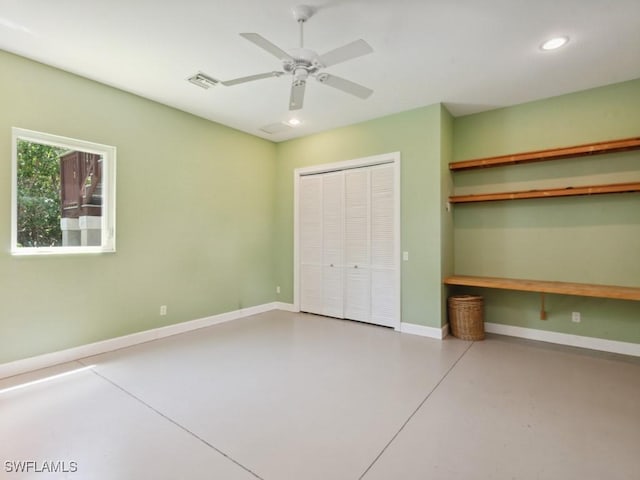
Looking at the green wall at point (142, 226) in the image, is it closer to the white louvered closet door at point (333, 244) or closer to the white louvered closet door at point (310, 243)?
the white louvered closet door at point (310, 243)

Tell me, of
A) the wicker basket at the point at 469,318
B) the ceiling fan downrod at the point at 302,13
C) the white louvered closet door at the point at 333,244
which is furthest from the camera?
the white louvered closet door at the point at 333,244

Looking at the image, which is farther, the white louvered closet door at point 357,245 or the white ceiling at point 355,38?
the white louvered closet door at point 357,245

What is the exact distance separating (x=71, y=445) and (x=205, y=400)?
817 millimetres

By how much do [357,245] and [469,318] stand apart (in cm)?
174

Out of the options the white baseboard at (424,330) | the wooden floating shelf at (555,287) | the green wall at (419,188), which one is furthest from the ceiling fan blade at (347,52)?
the white baseboard at (424,330)

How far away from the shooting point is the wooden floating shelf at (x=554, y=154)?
3211 mm

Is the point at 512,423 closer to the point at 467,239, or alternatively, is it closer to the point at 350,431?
the point at 350,431

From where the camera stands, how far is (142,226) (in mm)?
3781

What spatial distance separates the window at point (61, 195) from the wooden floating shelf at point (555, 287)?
13.5 feet

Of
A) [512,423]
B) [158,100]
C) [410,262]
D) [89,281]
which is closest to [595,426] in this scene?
[512,423]

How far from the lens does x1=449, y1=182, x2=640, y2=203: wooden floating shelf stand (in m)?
3.21

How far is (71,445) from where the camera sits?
192 cm

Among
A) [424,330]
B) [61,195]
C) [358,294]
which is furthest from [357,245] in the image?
[61,195]

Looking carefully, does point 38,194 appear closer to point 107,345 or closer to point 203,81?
point 107,345
